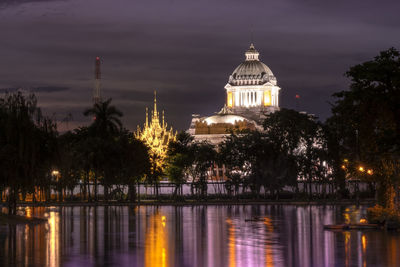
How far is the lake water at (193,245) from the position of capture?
2942cm

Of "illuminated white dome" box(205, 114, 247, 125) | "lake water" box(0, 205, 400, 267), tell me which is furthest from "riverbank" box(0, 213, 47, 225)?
"illuminated white dome" box(205, 114, 247, 125)

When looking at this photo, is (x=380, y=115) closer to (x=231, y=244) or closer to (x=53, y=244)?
(x=231, y=244)

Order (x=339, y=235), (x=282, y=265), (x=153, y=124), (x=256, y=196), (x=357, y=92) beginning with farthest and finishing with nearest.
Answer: (x=153, y=124) → (x=256, y=196) → (x=357, y=92) → (x=339, y=235) → (x=282, y=265)

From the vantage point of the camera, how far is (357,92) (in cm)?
4694

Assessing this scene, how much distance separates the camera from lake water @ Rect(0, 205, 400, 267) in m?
29.4

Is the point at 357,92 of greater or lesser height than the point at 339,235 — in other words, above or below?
above

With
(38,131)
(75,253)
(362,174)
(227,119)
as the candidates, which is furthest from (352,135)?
(227,119)

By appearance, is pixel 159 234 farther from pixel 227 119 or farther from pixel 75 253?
pixel 227 119

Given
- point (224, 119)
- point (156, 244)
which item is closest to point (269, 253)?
point (156, 244)

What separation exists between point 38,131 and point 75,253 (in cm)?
1708

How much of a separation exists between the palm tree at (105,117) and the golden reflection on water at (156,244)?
146 ft

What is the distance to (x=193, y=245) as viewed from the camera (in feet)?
117

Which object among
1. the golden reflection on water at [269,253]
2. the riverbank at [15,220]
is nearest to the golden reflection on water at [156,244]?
the golden reflection on water at [269,253]

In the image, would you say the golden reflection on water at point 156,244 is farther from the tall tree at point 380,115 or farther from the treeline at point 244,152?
the tall tree at point 380,115
